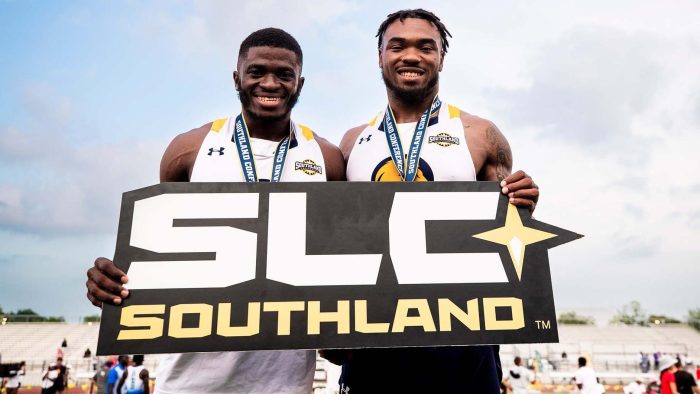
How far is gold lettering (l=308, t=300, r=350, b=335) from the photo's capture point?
238 centimetres

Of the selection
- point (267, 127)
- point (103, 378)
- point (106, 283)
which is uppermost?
point (267, 127)

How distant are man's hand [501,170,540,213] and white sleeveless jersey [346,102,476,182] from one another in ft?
1.58

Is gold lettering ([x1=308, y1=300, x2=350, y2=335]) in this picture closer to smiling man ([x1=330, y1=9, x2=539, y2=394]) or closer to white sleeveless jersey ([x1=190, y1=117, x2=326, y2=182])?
Answer: smiling man ([x1=330, y1=9, x2=539, y2=394])

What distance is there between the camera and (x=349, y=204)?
258 centimetres

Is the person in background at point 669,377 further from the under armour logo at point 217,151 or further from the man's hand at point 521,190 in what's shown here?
the under armour logo at point 217,151

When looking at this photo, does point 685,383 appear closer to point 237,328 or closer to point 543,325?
point 543,325

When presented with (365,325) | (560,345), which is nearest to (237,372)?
(365,325)

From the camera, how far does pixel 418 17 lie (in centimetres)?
350

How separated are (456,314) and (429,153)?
115 cm

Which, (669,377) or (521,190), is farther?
(669,377)

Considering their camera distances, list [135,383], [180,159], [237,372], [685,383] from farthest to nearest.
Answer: [685,383] < [135,383] < [180,159] < [237,372]

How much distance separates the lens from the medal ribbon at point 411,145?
3117 millimetres


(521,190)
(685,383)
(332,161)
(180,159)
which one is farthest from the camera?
(685,383)

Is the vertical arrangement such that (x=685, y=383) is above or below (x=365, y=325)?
below
